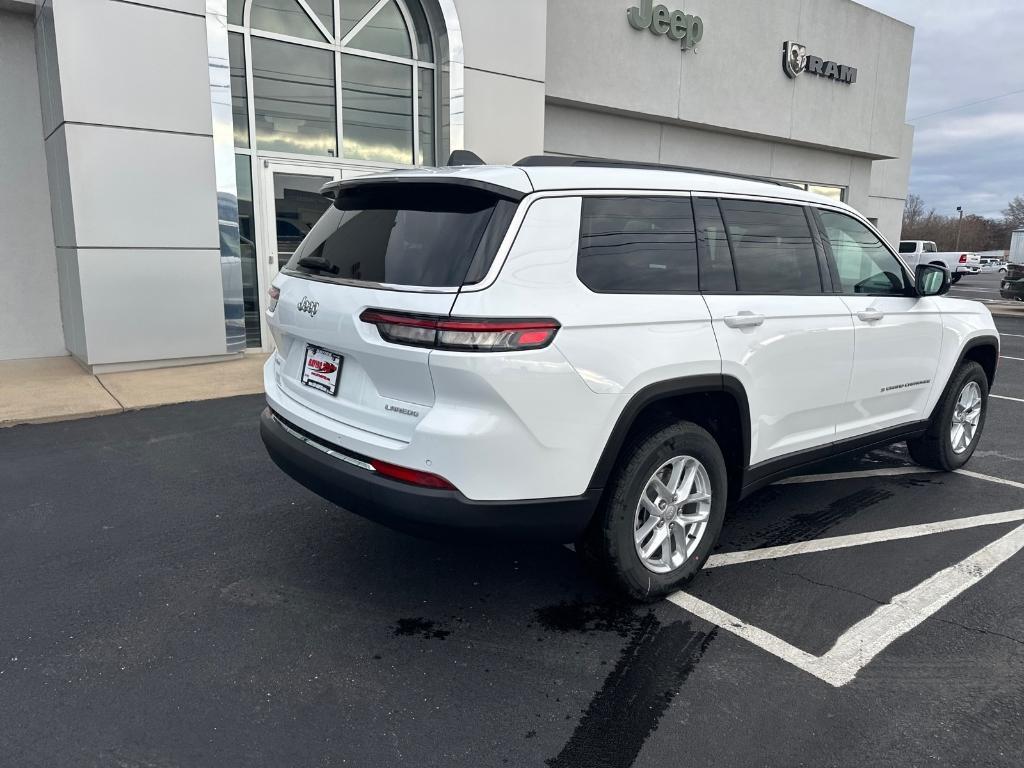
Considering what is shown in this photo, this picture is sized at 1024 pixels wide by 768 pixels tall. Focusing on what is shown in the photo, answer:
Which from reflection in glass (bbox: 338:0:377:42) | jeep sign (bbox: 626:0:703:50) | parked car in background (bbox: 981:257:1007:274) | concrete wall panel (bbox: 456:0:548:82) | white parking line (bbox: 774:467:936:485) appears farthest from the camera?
parked car in background (bbox: 981:257:1007:274)

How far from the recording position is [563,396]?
2.73 metres

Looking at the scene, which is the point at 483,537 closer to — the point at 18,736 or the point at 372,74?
the point at 18,736

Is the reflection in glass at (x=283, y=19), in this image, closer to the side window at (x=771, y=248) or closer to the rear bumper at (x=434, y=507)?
the side window at (x=771, y=248)

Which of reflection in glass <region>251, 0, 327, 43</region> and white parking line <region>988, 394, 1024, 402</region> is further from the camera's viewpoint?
reflection in glass <region>251, 0, 327, 43</region>

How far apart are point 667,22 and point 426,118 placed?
5.85 m

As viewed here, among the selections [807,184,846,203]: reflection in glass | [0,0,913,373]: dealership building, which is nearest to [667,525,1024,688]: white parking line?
[0,0,913,373]: dealership building

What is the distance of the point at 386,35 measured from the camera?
9656 mm

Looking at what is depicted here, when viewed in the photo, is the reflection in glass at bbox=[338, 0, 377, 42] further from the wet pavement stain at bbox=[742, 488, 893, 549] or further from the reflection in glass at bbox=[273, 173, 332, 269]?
the wet pavement stain at bbox=[742, 488, 893, 549]

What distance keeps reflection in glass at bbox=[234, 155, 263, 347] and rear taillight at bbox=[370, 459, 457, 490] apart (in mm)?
6802

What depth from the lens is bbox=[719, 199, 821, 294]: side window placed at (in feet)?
11.6

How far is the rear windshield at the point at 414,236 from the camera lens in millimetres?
2732

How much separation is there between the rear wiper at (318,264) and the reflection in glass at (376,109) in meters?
6.85

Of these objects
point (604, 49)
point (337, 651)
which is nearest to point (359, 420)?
point (337, 651)

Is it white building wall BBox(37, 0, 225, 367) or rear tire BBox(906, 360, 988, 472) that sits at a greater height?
white building wall BBox(37, 0, 225, 367)
